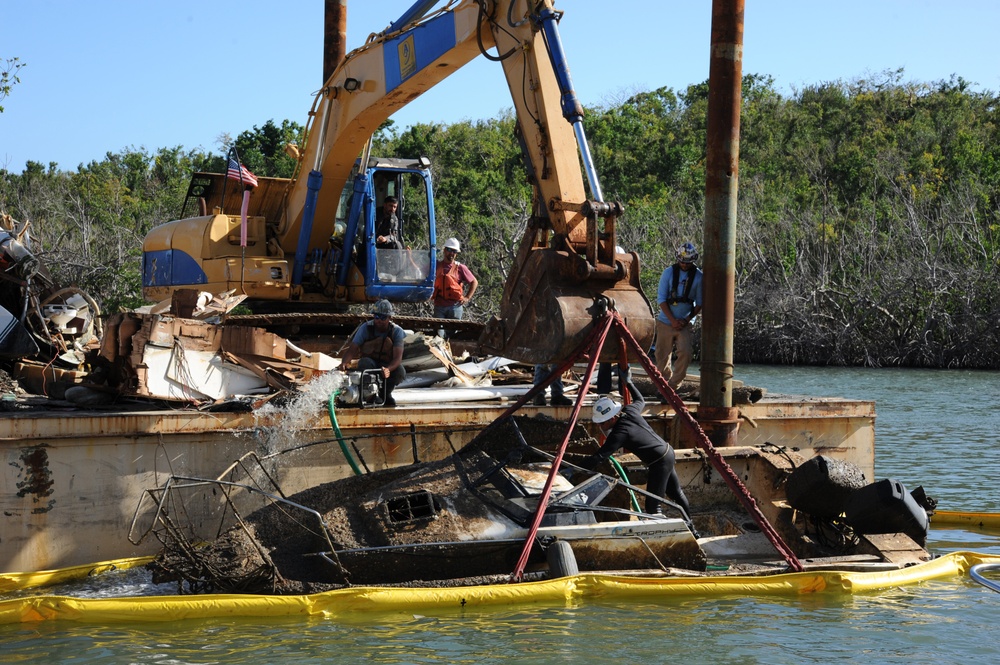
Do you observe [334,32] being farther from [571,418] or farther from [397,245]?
[571,418]

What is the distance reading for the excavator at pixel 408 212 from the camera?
8.96 m

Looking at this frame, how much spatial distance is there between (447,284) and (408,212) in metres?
Result: 2.19

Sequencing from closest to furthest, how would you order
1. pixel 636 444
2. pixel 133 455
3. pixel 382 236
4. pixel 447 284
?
pixel 133 455, pixel 636 444, pixel 382 236, pixel 447 284

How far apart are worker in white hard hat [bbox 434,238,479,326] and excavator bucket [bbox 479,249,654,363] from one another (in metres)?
5.67

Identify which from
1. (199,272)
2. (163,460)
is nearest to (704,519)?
(163,460)

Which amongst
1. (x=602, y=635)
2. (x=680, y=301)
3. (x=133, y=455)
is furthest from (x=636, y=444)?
(x=133, y=455)

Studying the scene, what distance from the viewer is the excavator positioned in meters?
8.96

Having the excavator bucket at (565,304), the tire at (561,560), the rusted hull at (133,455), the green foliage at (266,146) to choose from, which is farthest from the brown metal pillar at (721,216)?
the green foliage at (266,146)

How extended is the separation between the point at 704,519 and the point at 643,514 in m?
1.87

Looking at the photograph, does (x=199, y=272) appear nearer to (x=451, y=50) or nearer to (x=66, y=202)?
(x=451, y=50)

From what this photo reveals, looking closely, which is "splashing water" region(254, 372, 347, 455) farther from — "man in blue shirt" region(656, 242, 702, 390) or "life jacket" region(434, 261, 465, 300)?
"life jacket" region(434, 261, 465, 300)

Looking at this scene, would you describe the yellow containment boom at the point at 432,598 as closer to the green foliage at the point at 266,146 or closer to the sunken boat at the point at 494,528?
the sunken boat at the point at 494,528

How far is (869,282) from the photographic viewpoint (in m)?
36.2

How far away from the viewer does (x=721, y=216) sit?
36.2ft
